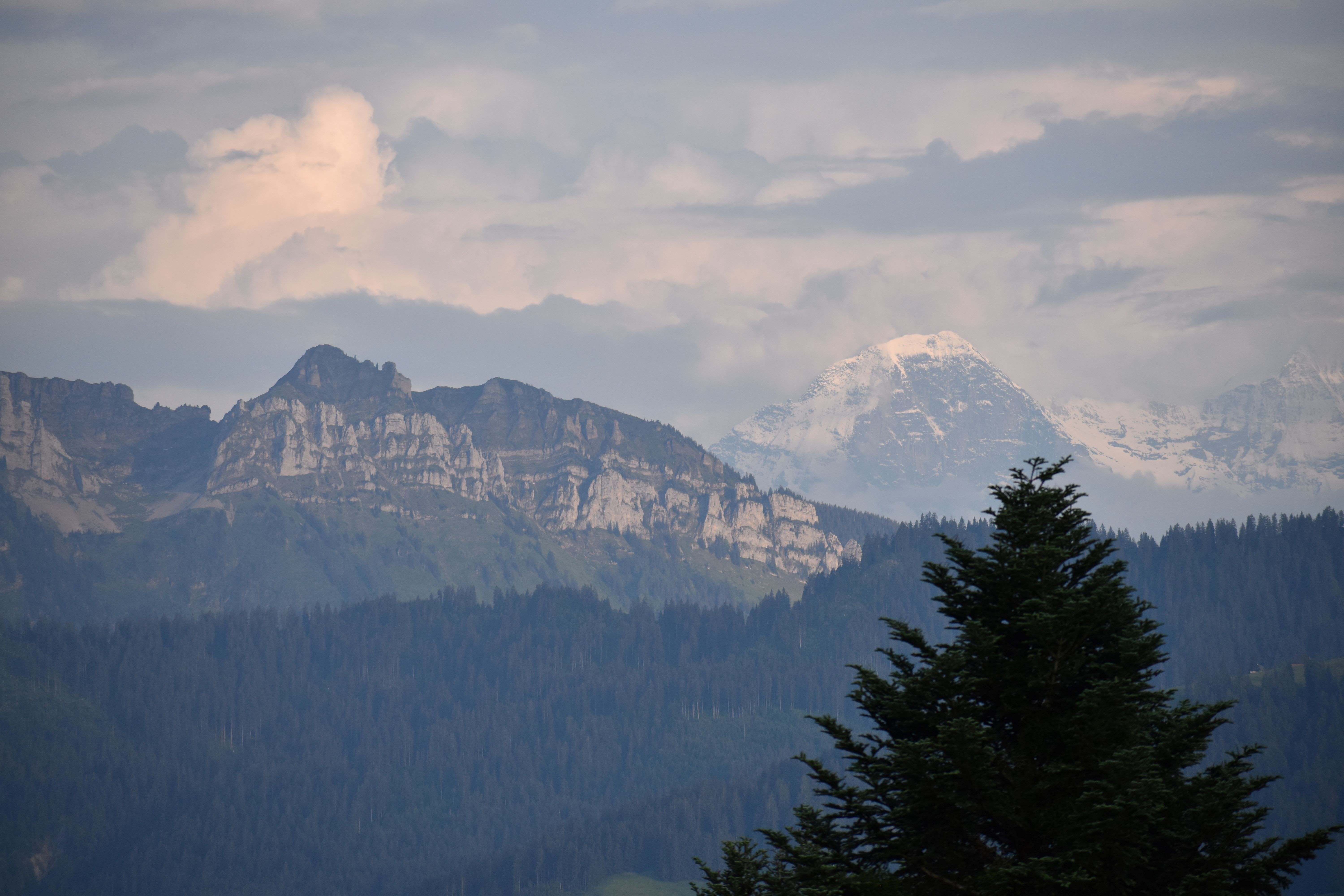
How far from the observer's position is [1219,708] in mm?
44781

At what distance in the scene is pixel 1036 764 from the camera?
1748 inches

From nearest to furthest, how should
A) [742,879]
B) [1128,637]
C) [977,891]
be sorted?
[977,891], [1128,637], [742,879]

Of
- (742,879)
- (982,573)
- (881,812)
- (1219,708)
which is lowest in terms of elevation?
(742,879)

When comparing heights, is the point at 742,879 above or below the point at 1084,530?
below

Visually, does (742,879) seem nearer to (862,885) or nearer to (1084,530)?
(862,885)

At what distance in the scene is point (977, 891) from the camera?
41938 mm

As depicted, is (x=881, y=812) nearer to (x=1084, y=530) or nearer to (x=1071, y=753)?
(x=1071, y=753)

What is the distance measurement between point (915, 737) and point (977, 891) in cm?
525

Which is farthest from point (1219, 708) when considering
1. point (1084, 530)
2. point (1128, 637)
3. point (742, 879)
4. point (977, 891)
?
point (742, 879)

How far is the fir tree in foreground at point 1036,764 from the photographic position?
41812 millimetres

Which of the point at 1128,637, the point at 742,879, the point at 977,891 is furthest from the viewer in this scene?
the point at 742,879

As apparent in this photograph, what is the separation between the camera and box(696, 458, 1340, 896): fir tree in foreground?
4181 cm

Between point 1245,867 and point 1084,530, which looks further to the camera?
point 1084,530

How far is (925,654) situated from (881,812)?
504cm
